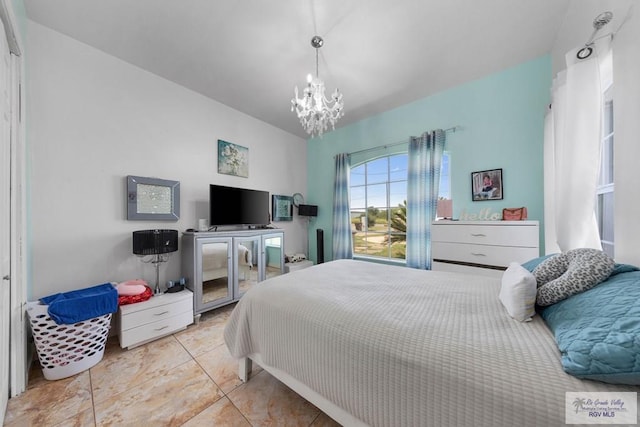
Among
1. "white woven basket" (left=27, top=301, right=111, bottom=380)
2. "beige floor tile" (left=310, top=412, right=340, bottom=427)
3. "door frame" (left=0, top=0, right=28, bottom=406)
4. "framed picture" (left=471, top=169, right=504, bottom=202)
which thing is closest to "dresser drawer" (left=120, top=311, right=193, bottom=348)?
"white woven basket" (left=27, top=301, right=111, bottom=380)

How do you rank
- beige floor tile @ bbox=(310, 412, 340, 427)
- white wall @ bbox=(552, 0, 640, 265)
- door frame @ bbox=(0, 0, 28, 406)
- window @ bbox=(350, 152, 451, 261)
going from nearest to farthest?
white wall @ bbox=(552, 0, 640, 265) < beige floor tile @ bbox=(310, 412, 340, 427) < door frame @ bbox=(0, 0, 28, 406) < window @ bbox=(350, 152, 451, 261)

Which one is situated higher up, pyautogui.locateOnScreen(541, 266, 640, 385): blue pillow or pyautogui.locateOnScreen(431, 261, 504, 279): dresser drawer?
pyautogui.locateOnScreen(541, 266, 640, 385): blue pillow

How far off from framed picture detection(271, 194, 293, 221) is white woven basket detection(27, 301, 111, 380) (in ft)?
7.95

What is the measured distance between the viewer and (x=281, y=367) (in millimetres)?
1224

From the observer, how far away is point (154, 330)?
2.01 meters

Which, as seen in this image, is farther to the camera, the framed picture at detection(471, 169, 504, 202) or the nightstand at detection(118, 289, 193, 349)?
the framed picture at detection(471, 169, 504, 202)

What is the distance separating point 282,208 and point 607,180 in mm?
3596

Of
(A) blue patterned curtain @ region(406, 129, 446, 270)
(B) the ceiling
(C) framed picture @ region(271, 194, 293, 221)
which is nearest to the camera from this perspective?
(B) the ceiling

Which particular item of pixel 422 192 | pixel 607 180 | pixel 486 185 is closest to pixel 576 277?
pixel 607 180

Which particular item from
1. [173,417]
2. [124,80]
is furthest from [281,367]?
[124,80]

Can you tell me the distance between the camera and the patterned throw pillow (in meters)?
0.90

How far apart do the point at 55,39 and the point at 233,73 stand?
1.44m

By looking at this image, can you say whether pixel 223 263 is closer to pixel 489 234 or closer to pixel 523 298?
pixel 523 298

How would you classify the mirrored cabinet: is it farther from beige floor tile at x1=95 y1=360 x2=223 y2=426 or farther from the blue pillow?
the blue pillow
